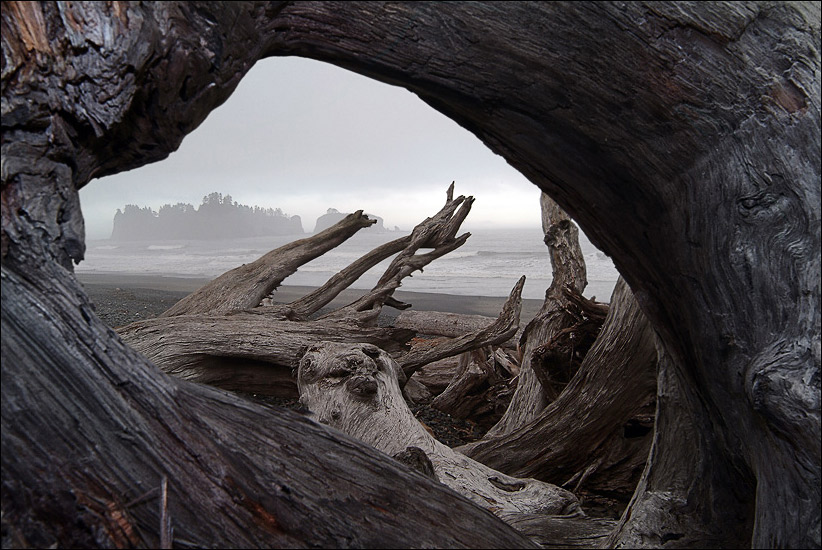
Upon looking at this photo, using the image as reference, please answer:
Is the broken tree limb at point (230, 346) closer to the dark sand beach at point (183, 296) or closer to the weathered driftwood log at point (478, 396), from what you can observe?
the weathered driftwood log at point (478, 396)

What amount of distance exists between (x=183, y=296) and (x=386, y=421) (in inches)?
514

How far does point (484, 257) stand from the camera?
2612 cm

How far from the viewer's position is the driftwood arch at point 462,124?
1.11 meters

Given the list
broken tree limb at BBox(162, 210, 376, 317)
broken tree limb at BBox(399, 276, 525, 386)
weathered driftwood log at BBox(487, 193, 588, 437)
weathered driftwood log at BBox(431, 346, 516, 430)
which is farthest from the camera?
broken tree limb at BBox(162, 210, 376, 317)

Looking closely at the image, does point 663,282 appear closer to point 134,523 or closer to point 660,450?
point 660,450

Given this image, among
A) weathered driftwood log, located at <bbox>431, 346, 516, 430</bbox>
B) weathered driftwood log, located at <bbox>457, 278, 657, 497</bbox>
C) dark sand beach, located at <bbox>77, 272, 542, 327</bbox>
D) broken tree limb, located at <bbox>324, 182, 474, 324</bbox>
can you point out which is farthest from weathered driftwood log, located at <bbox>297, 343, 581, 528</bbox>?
dark sand beach, located at <bbox>77, 272, 542, 327</bbox>

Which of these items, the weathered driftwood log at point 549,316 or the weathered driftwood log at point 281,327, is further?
the weathered driftwood log at point 281,327

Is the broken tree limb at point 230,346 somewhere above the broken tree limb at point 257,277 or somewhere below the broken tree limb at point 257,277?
below

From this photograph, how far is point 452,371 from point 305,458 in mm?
4645

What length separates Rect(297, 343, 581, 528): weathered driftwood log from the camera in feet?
8.76

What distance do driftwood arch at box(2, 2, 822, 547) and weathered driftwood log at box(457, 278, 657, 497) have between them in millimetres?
1542

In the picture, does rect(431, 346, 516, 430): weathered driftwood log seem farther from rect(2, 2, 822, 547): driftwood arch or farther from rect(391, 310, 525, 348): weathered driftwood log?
rect(2, 2, 822, 547): driftwood arch

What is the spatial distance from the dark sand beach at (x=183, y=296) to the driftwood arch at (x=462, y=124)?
7694 mm

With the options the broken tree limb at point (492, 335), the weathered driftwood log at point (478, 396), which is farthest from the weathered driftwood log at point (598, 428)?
the weathered driftwood log at point (478, 396)
